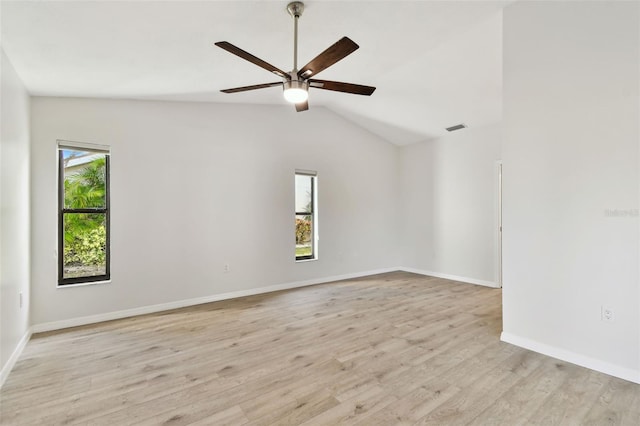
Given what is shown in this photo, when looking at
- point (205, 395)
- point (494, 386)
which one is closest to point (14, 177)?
point (205, 395)

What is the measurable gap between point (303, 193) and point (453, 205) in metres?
2.85

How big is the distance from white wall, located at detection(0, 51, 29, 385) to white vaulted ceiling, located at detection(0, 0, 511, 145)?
0.94 ft

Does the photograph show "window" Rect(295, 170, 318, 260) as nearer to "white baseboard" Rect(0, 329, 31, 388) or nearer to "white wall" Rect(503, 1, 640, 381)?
"white wall" Rect(503, 1, 640, 381)

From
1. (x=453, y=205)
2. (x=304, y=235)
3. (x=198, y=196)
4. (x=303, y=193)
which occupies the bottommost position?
(x=304, y=235)

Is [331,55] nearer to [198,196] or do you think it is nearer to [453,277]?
[198,196]

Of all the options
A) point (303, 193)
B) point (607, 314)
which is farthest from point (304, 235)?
point (607, 314)

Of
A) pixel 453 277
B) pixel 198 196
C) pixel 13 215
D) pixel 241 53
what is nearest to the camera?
pixel 241 53

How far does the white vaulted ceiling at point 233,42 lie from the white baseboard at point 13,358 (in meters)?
2.46

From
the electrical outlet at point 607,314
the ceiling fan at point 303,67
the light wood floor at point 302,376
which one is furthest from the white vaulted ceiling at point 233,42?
the electrical outlet at point 607,314

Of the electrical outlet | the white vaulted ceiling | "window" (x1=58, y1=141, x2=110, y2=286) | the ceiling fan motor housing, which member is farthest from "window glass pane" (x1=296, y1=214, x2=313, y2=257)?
the electrical outlet

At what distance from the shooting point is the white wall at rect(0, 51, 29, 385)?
2.46 metres

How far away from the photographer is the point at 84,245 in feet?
12.3

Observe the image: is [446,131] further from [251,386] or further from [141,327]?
[141,327]

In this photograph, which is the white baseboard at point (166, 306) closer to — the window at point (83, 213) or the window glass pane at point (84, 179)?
the window at point (83, 213)
